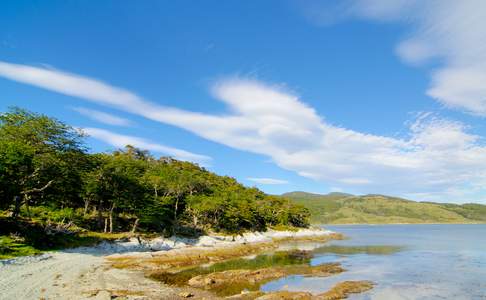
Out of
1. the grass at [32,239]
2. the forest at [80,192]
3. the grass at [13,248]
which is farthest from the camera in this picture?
the forest at [80,192]

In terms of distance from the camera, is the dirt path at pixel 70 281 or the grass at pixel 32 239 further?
the grass at pixel 32 239

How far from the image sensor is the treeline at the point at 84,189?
44125 millimetres

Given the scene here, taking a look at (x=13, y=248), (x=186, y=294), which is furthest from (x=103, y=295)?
(x=13, y=248)

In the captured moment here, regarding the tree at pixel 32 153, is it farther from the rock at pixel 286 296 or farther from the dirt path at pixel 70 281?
the rock at pixel 286 296

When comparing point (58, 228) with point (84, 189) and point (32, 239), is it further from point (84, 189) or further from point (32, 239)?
point (84, 189)

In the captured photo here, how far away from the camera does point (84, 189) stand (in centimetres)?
6138

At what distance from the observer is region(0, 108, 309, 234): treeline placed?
4412 cm

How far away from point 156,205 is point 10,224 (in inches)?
1106

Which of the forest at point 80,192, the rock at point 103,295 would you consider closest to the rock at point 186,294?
A: the rock at point 103,295

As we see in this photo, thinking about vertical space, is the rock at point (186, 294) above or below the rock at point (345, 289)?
below

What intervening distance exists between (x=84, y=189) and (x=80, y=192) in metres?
1.66

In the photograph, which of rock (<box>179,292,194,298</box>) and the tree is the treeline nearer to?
the tree

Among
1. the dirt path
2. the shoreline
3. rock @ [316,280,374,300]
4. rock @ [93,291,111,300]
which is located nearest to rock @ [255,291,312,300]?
rock @ [316,280,374,300]

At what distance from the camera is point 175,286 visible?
107 feet
